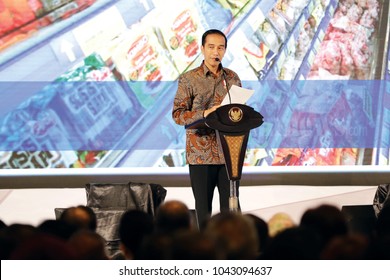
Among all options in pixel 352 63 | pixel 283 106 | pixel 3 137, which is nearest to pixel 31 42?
pixel 3 137

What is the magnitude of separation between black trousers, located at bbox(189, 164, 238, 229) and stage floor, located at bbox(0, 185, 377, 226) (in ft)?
7.26

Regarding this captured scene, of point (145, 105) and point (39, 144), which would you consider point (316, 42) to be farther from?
point (39, 144)

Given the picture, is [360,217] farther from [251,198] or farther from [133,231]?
[251,198]

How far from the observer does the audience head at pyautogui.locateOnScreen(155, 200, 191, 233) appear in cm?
242

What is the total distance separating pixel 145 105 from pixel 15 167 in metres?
1.28

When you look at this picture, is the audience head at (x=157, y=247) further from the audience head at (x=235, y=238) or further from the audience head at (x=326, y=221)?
the audience head at (x=326, y=221)

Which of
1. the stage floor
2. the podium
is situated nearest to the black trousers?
the podium

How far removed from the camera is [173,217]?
2.44 meters

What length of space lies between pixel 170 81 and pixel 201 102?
10.5 ft

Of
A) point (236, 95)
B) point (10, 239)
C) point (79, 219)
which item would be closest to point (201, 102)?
point (236, 95)

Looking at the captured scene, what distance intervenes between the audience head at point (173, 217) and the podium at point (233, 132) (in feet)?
3.01

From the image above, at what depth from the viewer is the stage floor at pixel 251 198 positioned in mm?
6090

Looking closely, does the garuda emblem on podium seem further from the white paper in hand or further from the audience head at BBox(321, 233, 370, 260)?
the audience head at BBox(321, 233, 370, 260)

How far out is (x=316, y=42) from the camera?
6906 millimetres
